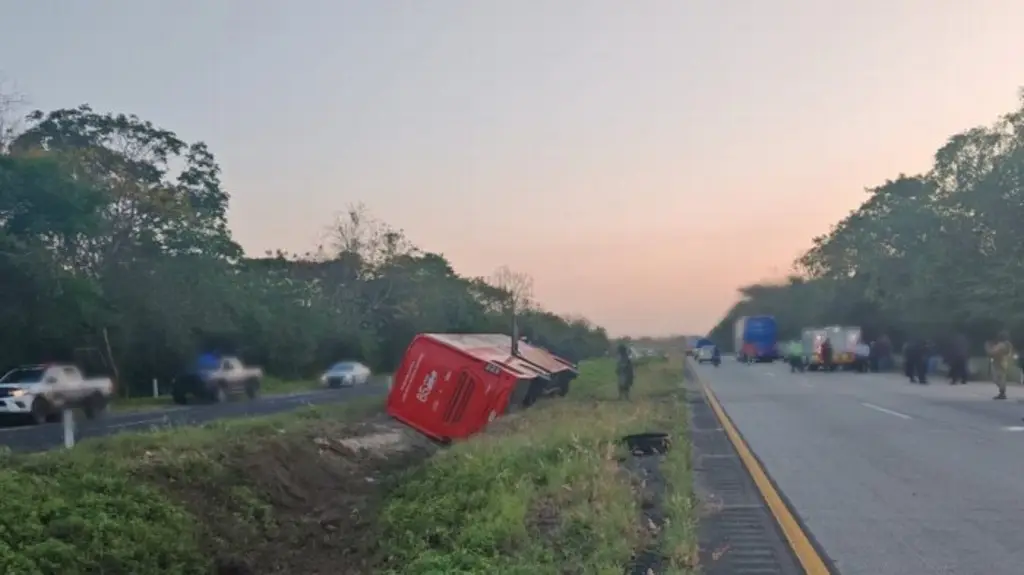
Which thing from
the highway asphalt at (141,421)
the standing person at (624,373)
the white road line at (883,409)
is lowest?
the highway asphalt at (141,421)

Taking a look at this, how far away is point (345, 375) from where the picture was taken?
48.3 meters

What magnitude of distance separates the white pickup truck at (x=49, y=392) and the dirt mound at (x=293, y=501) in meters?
12.4

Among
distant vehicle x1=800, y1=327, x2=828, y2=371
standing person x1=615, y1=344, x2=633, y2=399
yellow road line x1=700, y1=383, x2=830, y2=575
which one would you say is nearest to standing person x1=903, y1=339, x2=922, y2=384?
distant vehicle x1=800, y1=327, x2=828, y2=371

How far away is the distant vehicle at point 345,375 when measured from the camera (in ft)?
157

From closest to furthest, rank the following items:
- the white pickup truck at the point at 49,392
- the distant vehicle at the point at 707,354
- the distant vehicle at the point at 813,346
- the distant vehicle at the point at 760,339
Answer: the white pickup truck at the point at 49,392 → the distant vehicle at the point at 813,346 → the distant vehicle at the point at 707,354 → the distant vehicle at the point at 760,339

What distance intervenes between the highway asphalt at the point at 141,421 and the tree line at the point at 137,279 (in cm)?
407

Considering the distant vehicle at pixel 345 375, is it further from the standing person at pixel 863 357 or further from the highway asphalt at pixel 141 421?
the standing person at pixel 863 357

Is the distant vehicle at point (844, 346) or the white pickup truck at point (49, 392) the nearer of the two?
the white pickup truck at point (49, 392)

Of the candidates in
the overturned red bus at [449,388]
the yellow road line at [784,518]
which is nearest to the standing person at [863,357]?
the overturned red bus at [449,388]

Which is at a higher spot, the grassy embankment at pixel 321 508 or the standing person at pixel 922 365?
the standing person at pixel 922 365

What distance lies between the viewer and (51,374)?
29641mm

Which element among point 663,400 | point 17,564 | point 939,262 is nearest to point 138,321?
point 663,400

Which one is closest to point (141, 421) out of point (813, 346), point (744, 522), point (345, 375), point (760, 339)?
point (744, 522)

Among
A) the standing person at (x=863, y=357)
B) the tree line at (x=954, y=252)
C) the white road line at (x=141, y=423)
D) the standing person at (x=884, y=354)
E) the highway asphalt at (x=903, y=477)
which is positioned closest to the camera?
the highway asphalt at (x=903, y=477)
